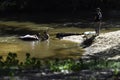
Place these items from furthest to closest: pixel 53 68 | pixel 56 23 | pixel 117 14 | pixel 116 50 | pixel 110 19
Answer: pixel 117 14 < pixel 110 19 < pixel 56 23 < pixel 116 50 < pixel 53 68

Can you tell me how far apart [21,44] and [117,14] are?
22261 mm

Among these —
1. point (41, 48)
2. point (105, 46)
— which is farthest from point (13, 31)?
point (105, 46)

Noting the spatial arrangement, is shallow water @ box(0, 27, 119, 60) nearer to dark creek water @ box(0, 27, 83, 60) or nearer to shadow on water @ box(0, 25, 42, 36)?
dark creek water @ box(0, 27, 83, 60)

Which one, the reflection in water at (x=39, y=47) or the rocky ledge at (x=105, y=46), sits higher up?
the rocky ledge at (x=105, y=46)

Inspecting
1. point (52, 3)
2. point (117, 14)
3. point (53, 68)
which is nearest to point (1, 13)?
point (52, 3)

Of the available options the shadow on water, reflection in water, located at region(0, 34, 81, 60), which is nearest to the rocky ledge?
reflection in water, located at region(0, 34, 81, 60)

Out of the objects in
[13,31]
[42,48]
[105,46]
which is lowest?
[42,48]

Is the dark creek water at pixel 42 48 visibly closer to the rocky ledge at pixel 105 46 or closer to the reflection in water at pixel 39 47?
the reflection in water at pixel 39 47

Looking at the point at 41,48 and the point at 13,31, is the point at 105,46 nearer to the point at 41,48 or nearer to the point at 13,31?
the point at 41,48

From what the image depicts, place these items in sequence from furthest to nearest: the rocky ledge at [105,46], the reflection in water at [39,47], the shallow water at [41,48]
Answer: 1. the reflection in water at [39,47]
2. the shallow water at [41,48]
3. the rocky ledge at [105,46]

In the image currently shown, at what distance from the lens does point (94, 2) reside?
49094 millimetres

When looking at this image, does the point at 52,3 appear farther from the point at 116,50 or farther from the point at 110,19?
the point at 116,50

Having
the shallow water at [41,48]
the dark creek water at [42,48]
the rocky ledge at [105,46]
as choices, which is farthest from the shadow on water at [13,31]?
the rocky ledge at [105,46]

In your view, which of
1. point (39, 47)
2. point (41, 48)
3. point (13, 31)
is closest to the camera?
point (41, 48)
